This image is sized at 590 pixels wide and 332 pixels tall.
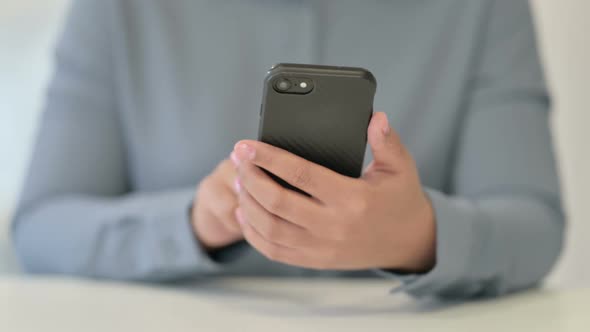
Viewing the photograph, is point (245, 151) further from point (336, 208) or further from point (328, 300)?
point (328, 300)

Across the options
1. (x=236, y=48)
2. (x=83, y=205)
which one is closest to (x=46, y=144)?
(x=83, y=205)

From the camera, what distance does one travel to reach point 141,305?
50 centimetres

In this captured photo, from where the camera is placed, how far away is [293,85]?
37 cm

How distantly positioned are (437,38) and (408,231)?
0.23 m

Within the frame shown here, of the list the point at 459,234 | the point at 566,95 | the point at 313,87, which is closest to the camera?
the point at 313,87

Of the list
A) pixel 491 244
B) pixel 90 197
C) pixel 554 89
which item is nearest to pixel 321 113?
Result: pixel 491 244

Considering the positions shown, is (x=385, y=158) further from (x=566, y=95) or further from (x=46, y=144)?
(x=566, y=95)

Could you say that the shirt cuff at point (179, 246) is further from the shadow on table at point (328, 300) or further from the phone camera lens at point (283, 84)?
the phone camera lens at point (283, 84)

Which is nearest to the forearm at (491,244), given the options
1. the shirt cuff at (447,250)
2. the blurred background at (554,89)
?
the shirt cuff at (447,250)

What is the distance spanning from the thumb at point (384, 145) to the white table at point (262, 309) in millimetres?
111

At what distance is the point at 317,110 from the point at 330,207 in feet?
0.20

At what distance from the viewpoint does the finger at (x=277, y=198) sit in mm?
385

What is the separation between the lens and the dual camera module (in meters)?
0.36

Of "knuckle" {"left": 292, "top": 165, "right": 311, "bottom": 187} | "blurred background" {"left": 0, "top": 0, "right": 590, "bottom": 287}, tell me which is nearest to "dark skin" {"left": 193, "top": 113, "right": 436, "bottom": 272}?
"knuckle" {"left": 292, "top": 165, "right": 311, "bottom": 187}
